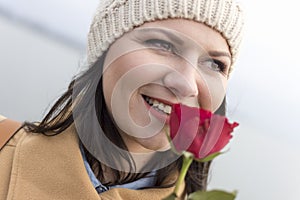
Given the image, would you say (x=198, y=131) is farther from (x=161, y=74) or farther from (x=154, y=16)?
(x=154, y=16)

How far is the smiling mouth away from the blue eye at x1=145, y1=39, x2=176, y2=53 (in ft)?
0.41

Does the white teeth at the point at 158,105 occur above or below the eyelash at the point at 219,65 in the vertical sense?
below

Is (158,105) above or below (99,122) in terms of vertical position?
above

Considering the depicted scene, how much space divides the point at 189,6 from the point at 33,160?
56 centimetres

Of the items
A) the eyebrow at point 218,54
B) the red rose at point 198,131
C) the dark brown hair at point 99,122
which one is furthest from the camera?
the dark brown hair at point 99,122

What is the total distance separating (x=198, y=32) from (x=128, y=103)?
0.24 metres

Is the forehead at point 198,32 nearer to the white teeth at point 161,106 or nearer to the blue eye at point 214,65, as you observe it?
the blue eye at point 214,65

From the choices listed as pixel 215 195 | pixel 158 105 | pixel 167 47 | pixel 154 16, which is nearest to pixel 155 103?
pixel 158 105

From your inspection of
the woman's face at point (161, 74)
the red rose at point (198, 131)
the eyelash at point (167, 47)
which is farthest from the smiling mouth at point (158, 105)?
the red rose at point (198, 131)

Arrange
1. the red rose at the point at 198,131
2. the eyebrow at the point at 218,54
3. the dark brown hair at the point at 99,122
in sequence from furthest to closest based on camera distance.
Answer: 1. the dark brown hair at the point at 99,122
2. the eyebrow at the point at 218,54
3. the red rose at the point at 198,131

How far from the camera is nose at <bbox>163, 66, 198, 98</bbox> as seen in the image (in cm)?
111

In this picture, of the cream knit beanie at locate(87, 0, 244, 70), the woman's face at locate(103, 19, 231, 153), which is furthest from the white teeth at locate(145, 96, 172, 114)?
the cream knit beanie at locate(87, 0, 244, 70)

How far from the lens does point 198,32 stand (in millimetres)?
1229

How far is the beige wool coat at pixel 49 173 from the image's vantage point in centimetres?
125
